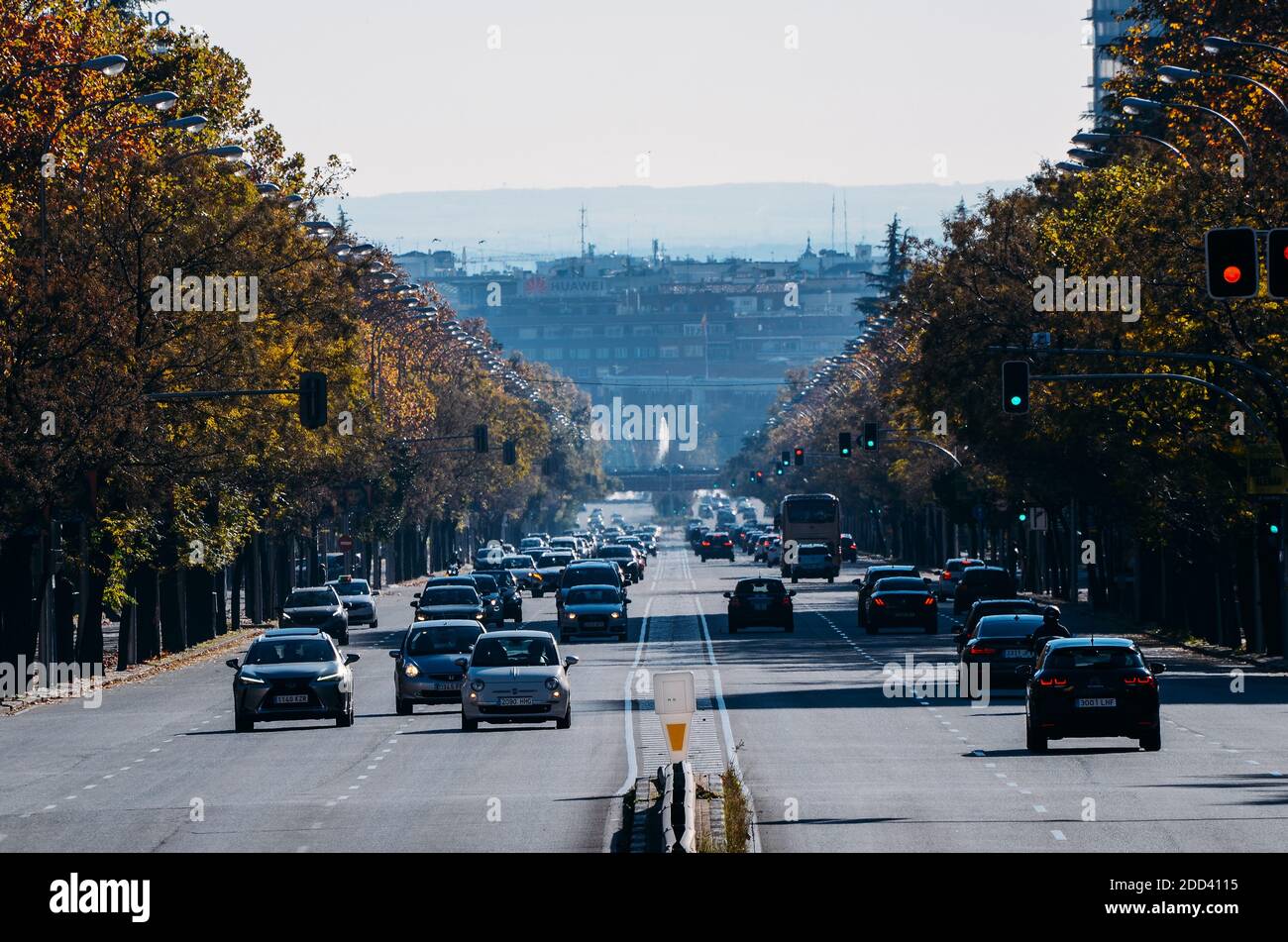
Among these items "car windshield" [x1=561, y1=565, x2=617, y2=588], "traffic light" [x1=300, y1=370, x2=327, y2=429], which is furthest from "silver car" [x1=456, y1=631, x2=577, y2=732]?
"car windshield" [x1=561, y1=565, x2=617, y2=588]

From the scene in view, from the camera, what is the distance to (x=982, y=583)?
70250 millimetres

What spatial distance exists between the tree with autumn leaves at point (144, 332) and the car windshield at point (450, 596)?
18.0ft

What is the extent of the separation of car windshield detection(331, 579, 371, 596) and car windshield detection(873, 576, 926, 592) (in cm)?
2118

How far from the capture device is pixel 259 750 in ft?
Answer: 112

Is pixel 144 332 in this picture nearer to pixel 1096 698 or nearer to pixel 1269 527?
pixel 1269 527

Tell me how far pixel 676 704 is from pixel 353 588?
2323 inches

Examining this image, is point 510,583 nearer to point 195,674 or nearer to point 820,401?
point 195,674

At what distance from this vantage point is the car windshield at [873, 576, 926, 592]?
221 feet

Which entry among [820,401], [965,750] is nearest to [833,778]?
[965,750]

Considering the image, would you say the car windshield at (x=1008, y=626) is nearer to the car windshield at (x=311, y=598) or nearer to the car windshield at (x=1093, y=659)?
the car windshield at (x=1093, y=659)

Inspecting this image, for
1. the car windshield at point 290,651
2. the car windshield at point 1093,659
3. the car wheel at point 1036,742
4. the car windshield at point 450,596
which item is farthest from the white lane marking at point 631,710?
the car windshield at point 1093,659

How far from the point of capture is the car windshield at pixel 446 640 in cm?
4144

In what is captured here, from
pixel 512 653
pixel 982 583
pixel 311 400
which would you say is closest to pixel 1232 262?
pixel 512 653

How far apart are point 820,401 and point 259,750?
543 ft
